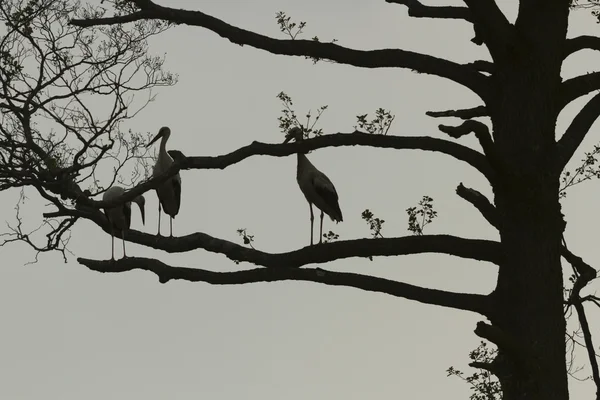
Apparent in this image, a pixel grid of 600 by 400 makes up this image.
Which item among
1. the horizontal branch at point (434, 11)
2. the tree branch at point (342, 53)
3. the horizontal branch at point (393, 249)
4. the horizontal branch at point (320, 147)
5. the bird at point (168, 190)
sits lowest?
the horizontal branch at point (393, 249)

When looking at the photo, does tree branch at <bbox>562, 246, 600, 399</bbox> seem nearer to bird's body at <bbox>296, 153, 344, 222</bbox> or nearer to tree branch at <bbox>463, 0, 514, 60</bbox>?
tree branch at <bbox>463, 0, 514, 60</bbox>

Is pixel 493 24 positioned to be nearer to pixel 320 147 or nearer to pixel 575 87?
pixel 575 87

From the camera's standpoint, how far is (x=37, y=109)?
14.3 metres

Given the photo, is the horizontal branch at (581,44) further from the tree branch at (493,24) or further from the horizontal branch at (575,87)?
the tree branch at (493,24)

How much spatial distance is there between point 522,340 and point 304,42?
381 cm

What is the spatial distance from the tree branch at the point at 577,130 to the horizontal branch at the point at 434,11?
1.69 metres

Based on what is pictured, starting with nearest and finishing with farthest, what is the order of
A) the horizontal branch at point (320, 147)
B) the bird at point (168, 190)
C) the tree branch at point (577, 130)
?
the horizontal branch at point (320, 147), the tree branch at point (577, 130), the bird at point (168, 190)

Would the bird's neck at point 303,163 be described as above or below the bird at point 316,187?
above

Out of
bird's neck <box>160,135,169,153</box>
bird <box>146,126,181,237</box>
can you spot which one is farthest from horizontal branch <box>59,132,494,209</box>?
bird's neck <box>160,135,169,153</box>

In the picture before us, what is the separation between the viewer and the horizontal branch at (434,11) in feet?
43.3

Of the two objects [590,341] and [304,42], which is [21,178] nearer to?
[304,42]

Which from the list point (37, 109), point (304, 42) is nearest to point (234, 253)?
point (304, 42)

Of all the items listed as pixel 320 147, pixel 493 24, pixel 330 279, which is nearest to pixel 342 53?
pixel 320 147

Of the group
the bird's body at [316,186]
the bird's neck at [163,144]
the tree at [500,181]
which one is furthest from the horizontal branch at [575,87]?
the bird's neck at [163,144]
